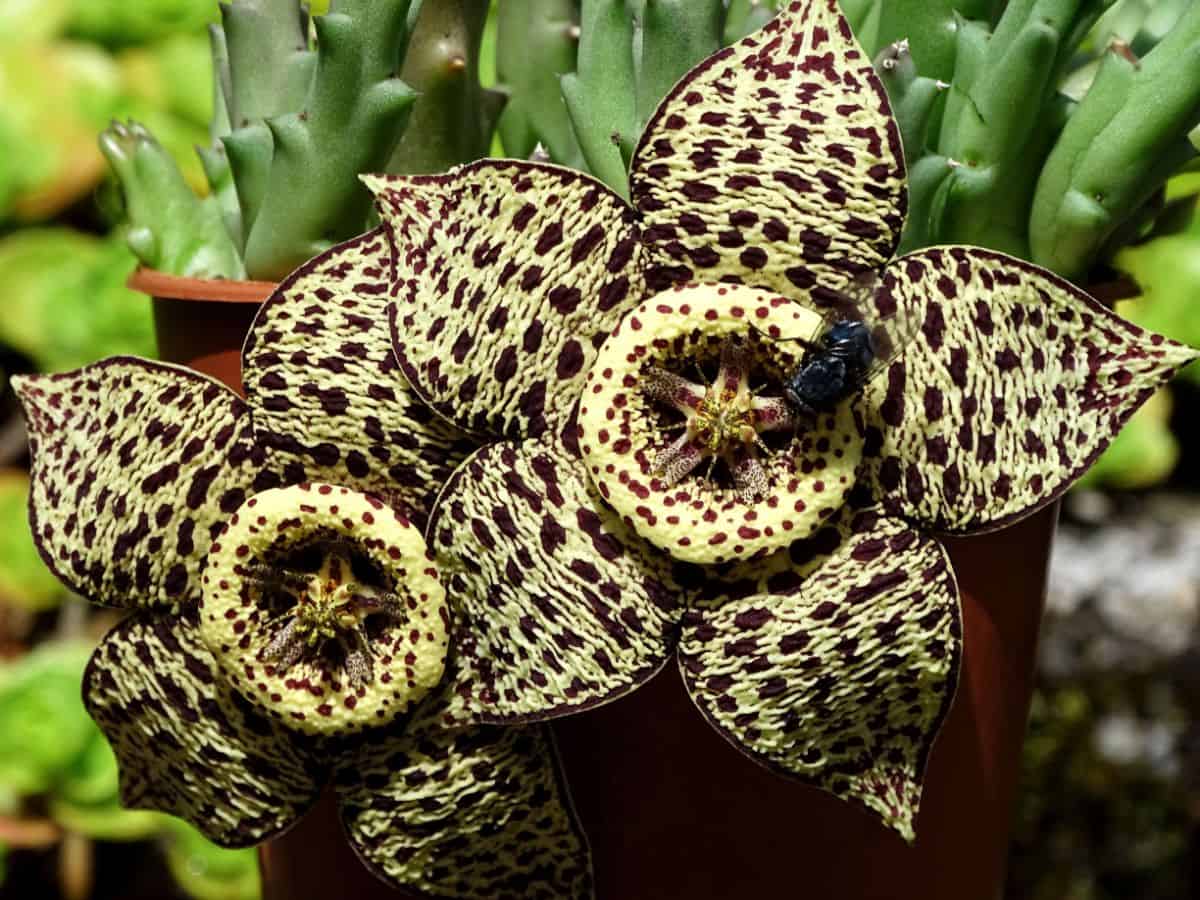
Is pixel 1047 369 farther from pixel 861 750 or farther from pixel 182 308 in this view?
pixel 182 308

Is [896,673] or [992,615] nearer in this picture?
[896,673]

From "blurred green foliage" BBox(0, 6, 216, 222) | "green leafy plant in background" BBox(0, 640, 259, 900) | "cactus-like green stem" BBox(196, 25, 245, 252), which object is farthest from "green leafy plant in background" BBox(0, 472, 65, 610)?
"cactus-like green stem" BBox(196, 25, 245, 252)

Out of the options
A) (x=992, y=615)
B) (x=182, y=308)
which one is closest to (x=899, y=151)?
(x=992, y=615)

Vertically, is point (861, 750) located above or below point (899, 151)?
below

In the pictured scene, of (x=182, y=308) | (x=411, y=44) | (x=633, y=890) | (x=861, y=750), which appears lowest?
(x=633, y=890)

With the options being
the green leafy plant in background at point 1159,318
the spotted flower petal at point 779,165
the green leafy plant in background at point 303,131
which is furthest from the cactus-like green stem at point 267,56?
the green leafy plant in background at point 1159,318

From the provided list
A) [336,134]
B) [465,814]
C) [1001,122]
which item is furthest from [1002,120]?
[465,814]

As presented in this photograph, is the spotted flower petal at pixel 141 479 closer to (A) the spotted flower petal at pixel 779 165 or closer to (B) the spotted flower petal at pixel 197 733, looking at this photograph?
(B) the spotted flower petal at pixel 197 733
